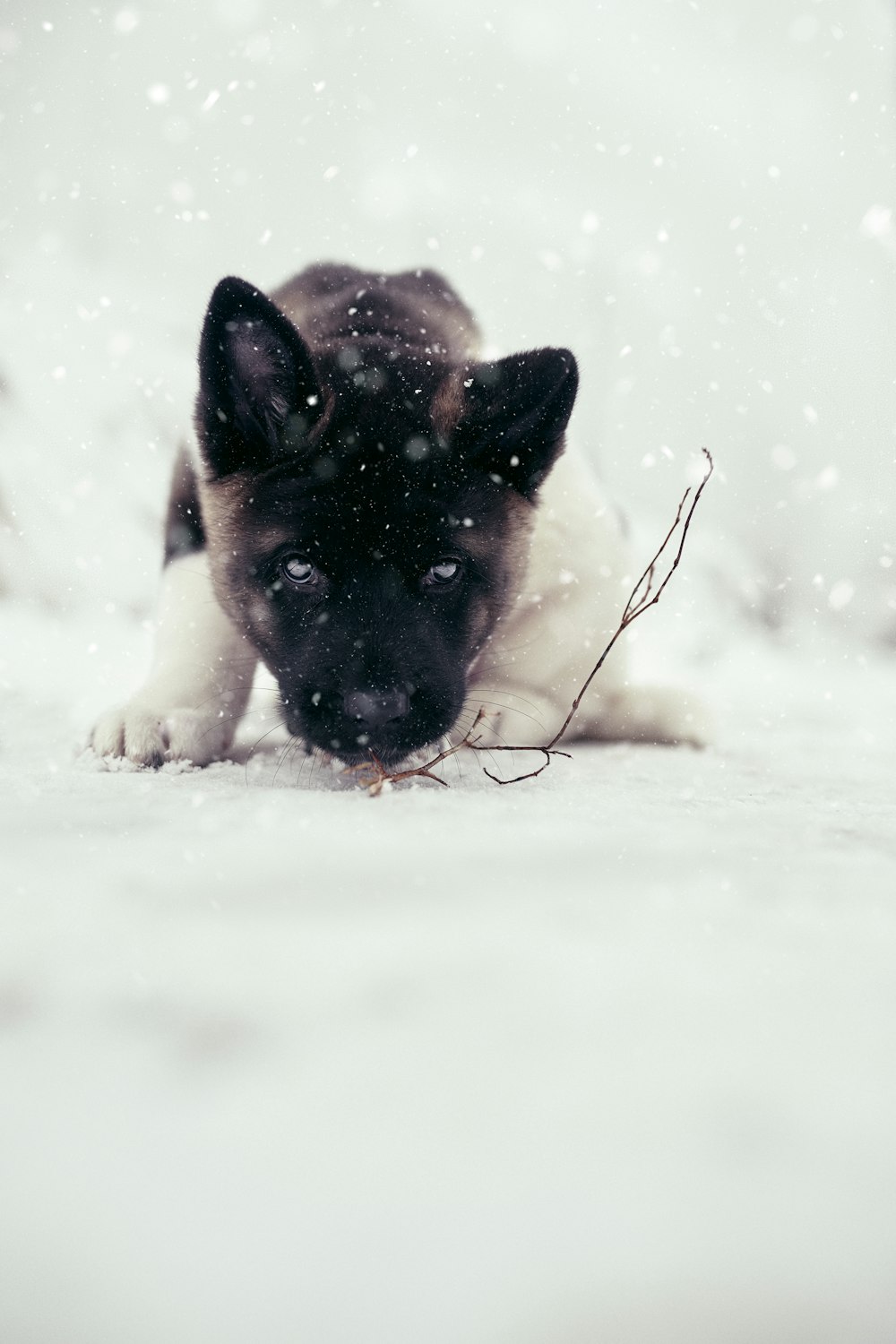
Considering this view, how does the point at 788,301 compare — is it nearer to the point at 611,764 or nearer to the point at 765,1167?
the point at 611,764

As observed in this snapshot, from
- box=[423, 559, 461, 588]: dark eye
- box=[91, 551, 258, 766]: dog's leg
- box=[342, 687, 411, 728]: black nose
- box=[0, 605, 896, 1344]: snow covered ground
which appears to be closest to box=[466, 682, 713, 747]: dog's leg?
box=[423, 559, 461, 588]: dark eye

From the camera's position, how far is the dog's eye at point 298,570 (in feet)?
6.36

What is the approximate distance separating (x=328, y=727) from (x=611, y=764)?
681 millimetres

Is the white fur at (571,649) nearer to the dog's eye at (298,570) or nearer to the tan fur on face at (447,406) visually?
the tan fur on face at (447,406)

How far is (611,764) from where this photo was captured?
217 centimetres

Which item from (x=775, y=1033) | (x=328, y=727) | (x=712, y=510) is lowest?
(x=712, y=510)

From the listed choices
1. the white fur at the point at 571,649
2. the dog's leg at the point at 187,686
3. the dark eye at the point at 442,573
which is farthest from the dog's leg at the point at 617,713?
the dog's leg at the point at 187,686

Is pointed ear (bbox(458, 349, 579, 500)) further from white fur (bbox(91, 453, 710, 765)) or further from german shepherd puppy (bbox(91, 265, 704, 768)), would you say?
white fur (bbox(91, 453, 710, 765))

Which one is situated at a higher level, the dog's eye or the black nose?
the dog's eye

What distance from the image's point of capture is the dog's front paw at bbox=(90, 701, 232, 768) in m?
2.02

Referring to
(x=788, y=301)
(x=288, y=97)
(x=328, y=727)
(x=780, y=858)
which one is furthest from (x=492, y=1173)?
(x=788, y=301)

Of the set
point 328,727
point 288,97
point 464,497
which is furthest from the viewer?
point 288,97

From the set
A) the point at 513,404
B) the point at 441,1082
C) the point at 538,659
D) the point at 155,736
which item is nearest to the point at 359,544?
the point at 513,404

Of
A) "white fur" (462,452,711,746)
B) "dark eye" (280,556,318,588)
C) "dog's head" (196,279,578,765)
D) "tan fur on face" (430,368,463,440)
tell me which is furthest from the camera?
"white fur" (462,452,711,746)
